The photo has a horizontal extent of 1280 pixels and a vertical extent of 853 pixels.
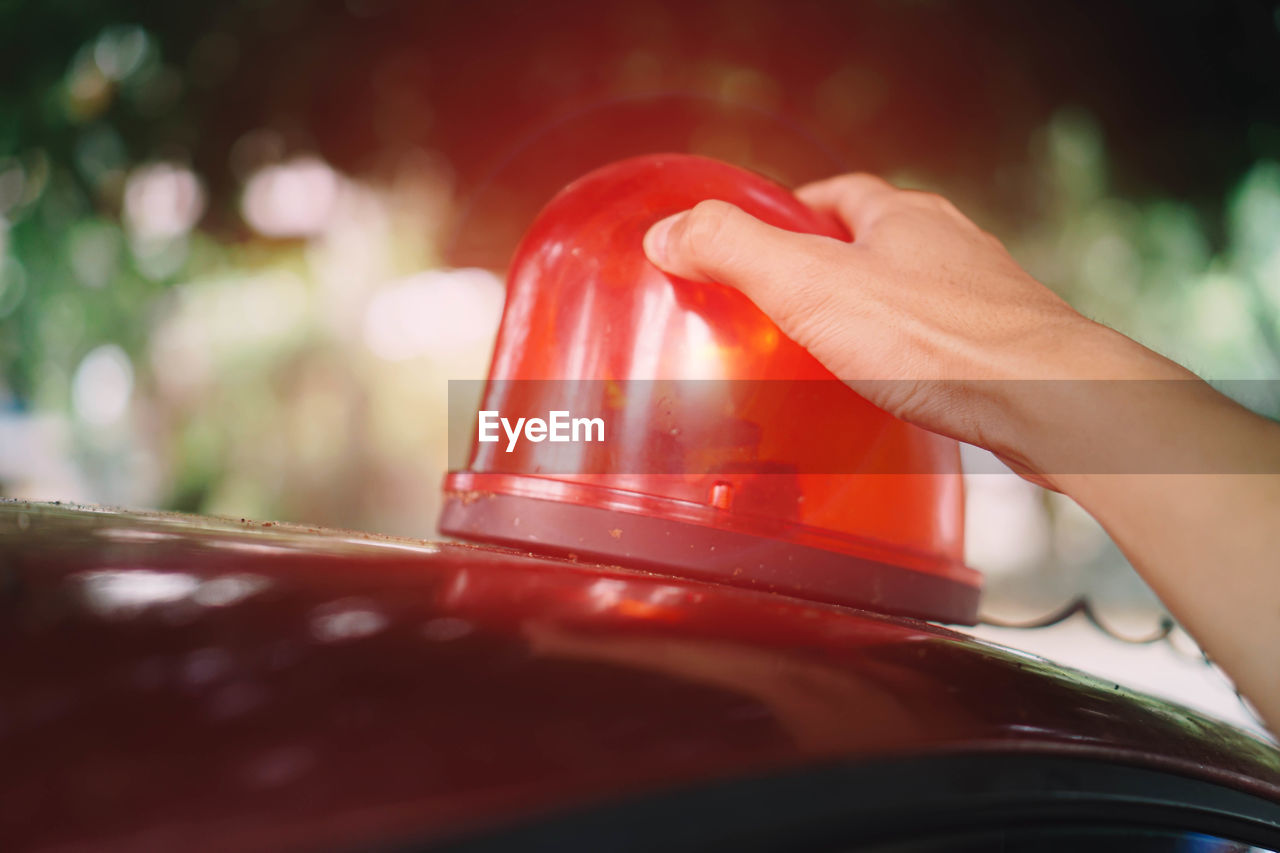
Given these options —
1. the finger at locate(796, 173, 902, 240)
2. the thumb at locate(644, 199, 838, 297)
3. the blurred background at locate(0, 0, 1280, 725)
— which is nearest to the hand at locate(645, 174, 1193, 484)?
the thumb at locate(644, 199, 838, 297)

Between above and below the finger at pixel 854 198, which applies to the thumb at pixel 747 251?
below

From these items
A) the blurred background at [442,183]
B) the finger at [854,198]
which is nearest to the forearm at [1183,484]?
the finger at [854,198]

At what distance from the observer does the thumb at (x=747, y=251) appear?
57cm

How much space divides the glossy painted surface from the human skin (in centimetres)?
12

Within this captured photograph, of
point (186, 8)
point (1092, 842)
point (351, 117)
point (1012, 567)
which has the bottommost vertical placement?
point (1012, 567)

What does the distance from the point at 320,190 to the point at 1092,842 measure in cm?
488

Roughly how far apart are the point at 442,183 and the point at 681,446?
4174 mm

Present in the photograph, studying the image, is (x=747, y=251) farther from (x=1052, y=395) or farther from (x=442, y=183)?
(x=442, y=183)

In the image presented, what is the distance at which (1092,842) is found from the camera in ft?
1.13

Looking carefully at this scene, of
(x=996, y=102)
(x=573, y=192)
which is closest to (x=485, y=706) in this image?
(x=573, y=192)

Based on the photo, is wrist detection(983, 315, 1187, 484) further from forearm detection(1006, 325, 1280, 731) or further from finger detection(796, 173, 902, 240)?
finger detection(796, 173, 902, 240)

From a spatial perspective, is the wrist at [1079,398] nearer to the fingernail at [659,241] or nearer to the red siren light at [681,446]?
the red siren light at [681,446]

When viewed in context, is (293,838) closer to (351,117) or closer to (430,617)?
(430,617)

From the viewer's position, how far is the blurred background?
12.0 ft
